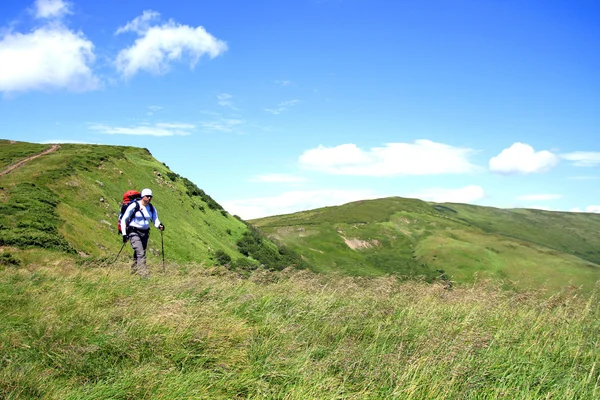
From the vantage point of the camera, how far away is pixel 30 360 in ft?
18.0

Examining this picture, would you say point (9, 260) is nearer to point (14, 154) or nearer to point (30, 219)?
point (30, 219)

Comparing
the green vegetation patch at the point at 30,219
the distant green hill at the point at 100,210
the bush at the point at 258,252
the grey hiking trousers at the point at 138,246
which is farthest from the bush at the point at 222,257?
the grey hiking trousers at the point at 138,246

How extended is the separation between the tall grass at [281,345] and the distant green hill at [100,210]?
13880mm

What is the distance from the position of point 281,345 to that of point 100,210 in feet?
94.8

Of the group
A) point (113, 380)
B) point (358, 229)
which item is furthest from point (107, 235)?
point (358, 229)

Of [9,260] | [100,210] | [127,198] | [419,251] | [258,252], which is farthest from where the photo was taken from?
[419,251]

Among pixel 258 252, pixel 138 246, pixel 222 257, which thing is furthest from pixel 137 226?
pixel 258 252

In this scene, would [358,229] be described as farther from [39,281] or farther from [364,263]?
[39,281]

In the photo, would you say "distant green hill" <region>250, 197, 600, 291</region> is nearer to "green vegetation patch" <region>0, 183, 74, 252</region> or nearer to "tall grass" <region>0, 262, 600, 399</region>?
"green vegetation patch" <region>0, 183, 74, 252</region>

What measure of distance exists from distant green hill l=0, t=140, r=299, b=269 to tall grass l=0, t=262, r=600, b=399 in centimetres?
1388

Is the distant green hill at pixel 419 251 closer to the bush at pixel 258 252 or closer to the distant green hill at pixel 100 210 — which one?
the bush at pixel 258 252

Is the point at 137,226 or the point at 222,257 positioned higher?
the point at 137,226

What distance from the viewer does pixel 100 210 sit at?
1232 inches

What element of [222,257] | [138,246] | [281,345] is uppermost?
[138,246]
